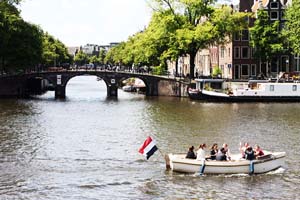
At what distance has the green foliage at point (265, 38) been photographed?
83.2 metres

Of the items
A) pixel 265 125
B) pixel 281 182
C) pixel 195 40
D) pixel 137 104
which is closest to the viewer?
pixel 281 182

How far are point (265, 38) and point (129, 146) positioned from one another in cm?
4870

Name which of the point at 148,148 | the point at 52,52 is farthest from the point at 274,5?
the point at 148,148

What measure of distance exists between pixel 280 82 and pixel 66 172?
50851mm

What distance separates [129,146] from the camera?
128 ft

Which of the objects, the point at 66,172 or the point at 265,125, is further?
the point at 265,125

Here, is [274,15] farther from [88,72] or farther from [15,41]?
[15,41]

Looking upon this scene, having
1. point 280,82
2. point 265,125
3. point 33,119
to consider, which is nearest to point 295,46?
point 280,82

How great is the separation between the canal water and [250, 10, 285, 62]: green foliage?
17.1 meters

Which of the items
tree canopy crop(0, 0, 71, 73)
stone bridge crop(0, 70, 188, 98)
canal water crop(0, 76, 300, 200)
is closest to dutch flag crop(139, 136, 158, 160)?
canal water crop(0, 76, 300, 200)

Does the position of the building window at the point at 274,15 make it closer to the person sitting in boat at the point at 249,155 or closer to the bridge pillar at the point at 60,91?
the bridge pillar at the point at 60,91

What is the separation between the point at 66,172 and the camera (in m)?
30.9

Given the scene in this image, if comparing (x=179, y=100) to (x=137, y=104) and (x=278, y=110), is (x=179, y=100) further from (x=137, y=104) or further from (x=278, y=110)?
(x=278, y=110)

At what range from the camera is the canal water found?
27516 mm
